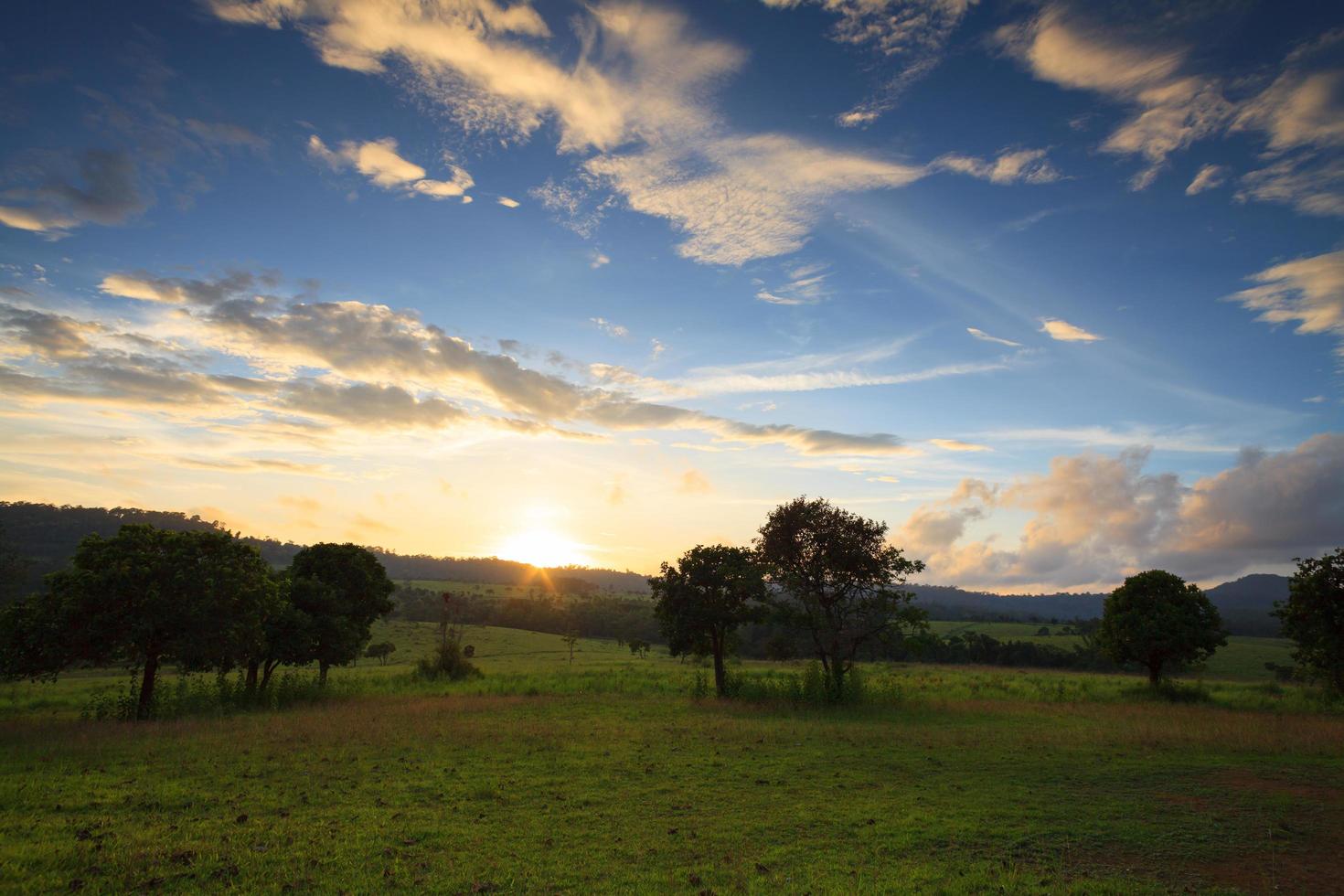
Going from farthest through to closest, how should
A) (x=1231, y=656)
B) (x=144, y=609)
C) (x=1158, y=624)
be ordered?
1. (x=1231, y=656)
2. (x=1158, y=624)
3. (x=144, y=609)

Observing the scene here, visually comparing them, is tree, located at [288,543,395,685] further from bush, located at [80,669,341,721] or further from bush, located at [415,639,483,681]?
bush, located at [415,639,483,681]

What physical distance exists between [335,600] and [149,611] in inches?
443

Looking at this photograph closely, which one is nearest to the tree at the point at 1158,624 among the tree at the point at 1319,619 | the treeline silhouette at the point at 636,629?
the tree at the point at 1319,619

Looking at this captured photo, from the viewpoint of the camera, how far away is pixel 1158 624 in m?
40.2

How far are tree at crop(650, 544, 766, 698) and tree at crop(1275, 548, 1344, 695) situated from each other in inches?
1083

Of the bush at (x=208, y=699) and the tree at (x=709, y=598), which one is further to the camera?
the tree at (x=709, y=598)

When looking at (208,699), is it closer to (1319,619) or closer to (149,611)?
(149,611)

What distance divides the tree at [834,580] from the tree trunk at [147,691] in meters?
29.6

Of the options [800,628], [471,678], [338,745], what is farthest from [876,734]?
[471,678]

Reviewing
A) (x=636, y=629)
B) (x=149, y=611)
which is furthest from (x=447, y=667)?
(x=636, y=629)

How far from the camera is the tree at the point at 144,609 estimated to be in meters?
24.0

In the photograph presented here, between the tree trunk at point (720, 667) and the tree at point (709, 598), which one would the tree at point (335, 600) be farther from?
the tree trunk at point (720, 667)

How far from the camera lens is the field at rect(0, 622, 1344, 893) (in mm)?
10945

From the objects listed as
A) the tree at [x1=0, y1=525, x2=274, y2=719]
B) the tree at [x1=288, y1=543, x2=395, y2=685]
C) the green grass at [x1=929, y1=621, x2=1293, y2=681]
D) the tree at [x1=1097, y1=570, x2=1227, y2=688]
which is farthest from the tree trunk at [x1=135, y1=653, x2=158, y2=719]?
the green grass at [x1=929, y1=621, x2=1293, y2=681]
